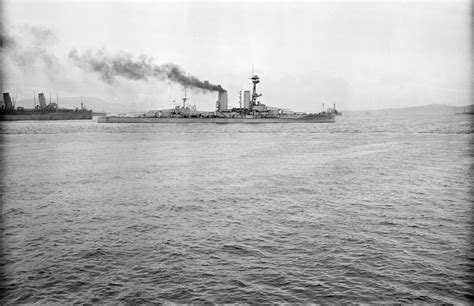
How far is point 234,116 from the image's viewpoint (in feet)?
383

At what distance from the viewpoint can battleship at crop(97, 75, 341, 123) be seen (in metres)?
115

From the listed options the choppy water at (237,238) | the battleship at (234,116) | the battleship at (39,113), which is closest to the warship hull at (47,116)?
the battleship at (39,113)

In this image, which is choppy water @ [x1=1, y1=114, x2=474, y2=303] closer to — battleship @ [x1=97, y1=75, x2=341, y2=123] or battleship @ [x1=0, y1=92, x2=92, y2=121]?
battleship @ [x1=97, y1=75, x2=341, y2=123]

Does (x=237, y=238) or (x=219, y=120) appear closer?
(x=237, y=238)

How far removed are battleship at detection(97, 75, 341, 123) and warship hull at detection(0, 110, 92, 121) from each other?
48446mm

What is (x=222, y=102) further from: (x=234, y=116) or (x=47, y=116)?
(x=47, y=116)

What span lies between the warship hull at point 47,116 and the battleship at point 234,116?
48.4m

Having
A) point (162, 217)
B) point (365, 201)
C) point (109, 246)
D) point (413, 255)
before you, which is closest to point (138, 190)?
point (162, 217)

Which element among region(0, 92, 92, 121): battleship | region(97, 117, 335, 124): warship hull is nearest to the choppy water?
region(97, 117, 335, 124): warship hull

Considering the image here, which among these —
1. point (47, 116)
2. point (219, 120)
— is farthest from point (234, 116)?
point (47, 116)

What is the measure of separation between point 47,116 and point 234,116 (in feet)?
306

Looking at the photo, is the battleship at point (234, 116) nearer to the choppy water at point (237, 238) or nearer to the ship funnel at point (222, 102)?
the ship funnel at point (222, 102)

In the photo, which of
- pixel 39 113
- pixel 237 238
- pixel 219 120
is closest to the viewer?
pixel 237 238

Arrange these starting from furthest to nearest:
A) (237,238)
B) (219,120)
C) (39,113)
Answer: (39,113) → (219,120) → (237,238)
